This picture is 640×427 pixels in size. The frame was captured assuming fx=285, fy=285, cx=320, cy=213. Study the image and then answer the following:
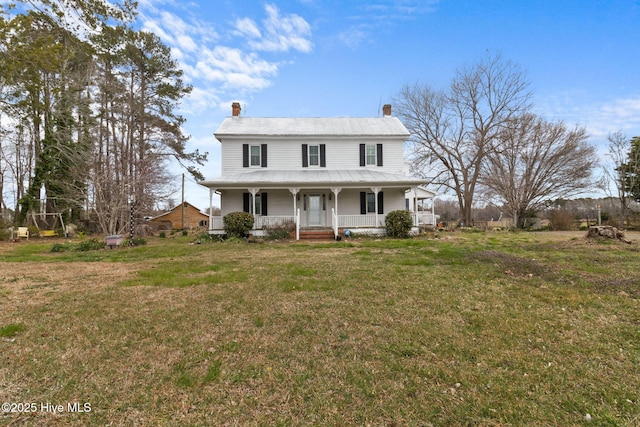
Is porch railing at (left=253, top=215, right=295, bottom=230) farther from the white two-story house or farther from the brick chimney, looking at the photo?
the brick chimney

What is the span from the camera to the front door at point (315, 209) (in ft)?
55.4

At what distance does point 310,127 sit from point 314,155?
7.09 ft

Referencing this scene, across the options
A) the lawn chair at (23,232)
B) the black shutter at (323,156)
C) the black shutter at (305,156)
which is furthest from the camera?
the black shutter at (323,156)

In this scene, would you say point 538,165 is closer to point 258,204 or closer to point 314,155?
point 314,155

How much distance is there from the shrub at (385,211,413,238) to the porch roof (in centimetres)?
161

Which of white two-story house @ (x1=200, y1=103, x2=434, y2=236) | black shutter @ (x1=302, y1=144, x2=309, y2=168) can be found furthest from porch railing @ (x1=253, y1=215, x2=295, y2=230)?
black shutter @ (x1=302, y1=144, x2=309, y2=168)

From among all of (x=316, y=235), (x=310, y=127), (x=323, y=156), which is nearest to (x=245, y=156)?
(x=310, y=127)

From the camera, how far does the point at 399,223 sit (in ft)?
48.5

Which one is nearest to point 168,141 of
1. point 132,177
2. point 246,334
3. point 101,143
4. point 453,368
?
point 101,143

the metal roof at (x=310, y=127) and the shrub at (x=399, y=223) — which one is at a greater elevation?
the metal roof at (x=310, y=127)

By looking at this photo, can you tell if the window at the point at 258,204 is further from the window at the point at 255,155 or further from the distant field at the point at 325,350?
the distant field at the point at 325,350

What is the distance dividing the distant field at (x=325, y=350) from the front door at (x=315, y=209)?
10.5m

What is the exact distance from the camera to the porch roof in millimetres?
14633

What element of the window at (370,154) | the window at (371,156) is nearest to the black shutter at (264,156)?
the window at (370,154)
